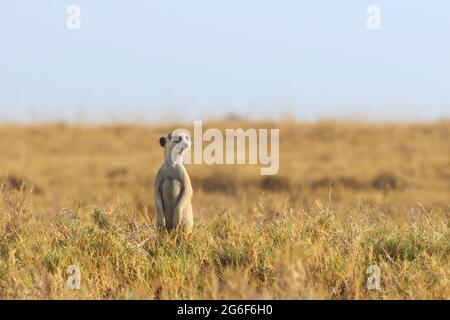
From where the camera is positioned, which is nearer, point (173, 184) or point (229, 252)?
point (229, 252)

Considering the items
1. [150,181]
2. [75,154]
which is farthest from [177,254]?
[75,154]

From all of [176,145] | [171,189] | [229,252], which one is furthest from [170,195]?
[229,252]

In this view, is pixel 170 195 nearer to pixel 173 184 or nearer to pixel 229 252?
pixel 173 184

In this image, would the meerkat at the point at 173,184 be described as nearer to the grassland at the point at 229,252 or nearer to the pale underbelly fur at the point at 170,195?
the pale underbelly fur at the point at 170,195

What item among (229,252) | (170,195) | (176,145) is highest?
(176,145)

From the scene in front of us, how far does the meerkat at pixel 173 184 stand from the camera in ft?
21.2

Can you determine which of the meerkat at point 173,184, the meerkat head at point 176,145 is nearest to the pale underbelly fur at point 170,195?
the meerkat at point 173,184

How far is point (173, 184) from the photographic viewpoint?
21.4ft

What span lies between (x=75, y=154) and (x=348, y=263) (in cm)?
1653

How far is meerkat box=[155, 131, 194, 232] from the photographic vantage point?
6.47 metres

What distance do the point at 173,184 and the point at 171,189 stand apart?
0.13ft

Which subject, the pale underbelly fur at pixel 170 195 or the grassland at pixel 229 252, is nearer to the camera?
the grassland at pixel 229 252

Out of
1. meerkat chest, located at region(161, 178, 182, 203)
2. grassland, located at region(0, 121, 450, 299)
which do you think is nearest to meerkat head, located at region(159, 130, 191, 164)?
meerkat chest, located at region(161, 178, 182, 203)
